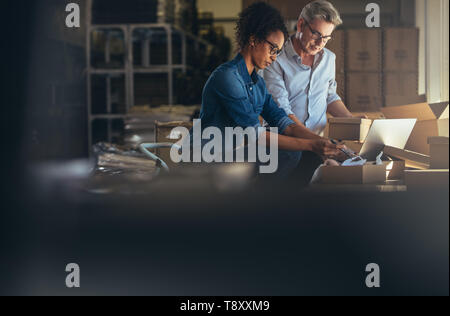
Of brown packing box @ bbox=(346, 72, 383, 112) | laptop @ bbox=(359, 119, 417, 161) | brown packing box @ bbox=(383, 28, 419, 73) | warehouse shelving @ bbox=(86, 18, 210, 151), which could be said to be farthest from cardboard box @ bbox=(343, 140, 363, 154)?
warehouse shelving @ bbox=(86, 18, 210, 151)

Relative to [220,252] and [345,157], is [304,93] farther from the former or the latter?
[220,252]

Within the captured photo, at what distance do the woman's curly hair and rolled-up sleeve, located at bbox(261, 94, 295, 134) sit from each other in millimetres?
152

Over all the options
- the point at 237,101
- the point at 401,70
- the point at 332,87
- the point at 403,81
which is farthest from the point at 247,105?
the point at 401,70

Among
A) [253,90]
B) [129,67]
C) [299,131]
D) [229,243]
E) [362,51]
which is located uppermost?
[129,67]

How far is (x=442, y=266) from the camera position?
3.30 ft

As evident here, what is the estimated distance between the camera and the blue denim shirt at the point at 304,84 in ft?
4.20

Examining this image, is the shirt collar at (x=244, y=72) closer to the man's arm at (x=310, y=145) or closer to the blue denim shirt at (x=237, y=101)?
the blue denim shirt at (x=237, y=101)

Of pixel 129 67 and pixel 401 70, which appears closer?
pixel 401 70

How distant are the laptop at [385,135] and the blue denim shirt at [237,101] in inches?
8.3

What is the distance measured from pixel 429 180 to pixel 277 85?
0.44 metres

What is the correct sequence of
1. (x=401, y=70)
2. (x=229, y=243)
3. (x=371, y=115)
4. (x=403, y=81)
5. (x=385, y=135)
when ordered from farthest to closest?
(x=401, y=70), (x=403, y=81), (x=371, y=115), (x=385, y=135), (x=229, y=243)

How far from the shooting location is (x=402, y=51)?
1.60 meters

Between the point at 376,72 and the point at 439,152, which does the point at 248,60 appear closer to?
the point at 439,152
